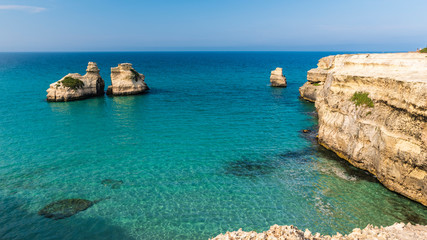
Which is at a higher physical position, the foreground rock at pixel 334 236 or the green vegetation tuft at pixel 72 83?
the green vegetation tuft at pixel 72 83

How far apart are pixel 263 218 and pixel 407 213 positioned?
9198 millimetres

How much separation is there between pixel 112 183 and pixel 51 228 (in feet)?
18.3

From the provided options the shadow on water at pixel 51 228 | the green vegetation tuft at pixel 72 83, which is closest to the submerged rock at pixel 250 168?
the shadow on water at pixel 51 228

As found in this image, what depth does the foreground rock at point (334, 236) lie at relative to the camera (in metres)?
9.09

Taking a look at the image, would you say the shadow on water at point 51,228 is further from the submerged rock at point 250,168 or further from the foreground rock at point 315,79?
the foreground rock at point 315,79

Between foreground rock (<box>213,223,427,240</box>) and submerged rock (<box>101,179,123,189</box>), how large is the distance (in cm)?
1262

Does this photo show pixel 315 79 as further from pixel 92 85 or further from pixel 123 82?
pixel 92 85

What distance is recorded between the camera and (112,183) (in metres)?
20.3

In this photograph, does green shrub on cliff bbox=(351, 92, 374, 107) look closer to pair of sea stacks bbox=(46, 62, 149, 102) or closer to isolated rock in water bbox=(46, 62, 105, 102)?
pair of sea stacks bbox=(46, 62, 149, 102)

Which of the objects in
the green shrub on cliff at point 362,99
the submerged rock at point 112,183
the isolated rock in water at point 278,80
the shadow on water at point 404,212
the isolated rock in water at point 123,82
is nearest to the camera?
the shadow on water at point 404,212

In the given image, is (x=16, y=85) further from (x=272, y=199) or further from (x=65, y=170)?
(x=272, y=199)

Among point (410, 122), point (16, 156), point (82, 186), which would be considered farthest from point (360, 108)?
point (16, 156)

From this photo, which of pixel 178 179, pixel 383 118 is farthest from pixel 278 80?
pixel 178 179

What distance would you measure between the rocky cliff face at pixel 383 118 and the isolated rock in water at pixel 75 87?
4872 cm
